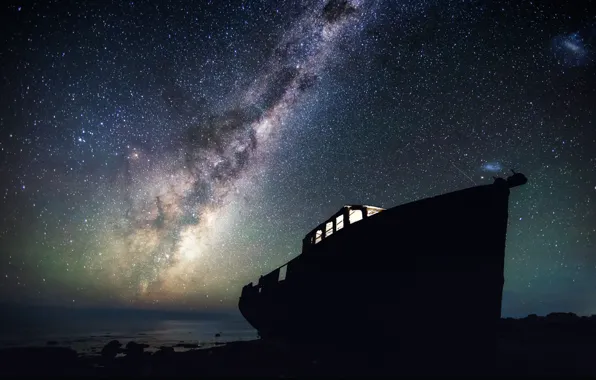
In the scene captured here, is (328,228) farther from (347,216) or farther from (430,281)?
(430,281)

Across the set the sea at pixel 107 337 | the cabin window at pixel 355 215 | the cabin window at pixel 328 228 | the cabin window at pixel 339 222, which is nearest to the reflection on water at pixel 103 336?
the sea at pixel 107 337

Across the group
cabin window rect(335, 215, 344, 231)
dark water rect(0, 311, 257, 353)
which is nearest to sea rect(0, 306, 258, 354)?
dark water rect(0, 311, 257, 353)

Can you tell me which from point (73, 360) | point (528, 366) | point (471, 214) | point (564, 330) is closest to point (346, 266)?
point (471, 214)

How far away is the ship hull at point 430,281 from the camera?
34.8ft

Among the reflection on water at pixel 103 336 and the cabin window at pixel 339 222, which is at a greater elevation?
the cabin window at pixel 339 222

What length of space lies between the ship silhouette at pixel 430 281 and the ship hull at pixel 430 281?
36 mm

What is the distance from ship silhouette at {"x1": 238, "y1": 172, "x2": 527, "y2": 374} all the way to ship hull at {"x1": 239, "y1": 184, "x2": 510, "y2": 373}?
0.04m

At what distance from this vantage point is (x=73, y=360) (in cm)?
1597

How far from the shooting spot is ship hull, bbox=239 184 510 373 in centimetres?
1062

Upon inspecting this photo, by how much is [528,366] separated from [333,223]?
1072 cm

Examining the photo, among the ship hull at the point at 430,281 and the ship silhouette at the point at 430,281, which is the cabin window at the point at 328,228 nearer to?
the ship silhouette at the point at 430,281

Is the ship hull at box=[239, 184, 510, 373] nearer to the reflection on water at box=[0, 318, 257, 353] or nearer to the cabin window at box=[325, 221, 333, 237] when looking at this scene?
the cabin window at box=[325, 221, 333, 237]

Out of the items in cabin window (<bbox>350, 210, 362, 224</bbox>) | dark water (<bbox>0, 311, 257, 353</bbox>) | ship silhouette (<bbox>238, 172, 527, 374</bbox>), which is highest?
cabin window (<bbox>350, 210, 362, 224</bbox>)

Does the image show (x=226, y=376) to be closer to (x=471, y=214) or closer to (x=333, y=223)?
(x=333, y=223)
